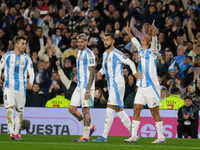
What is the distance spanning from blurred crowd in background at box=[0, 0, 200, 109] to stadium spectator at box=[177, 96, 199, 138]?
2.44ft

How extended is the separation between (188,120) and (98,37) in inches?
229

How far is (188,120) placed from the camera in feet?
50.4

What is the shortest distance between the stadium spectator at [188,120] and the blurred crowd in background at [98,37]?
2.44 feet

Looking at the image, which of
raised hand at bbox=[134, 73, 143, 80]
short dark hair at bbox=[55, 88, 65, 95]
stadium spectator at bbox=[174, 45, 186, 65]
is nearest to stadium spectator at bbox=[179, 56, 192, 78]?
stadium spectator at bbox=[174, 45, 186, 65]

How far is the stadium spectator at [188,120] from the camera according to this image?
15383 millimetres

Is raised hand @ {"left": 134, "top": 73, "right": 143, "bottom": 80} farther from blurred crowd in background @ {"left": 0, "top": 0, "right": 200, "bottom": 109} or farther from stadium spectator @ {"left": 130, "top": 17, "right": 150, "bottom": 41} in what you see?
stadium spectator @ {"left": 130, "top": 17, "right": 150, "bottom": 41}

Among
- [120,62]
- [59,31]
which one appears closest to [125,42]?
[59,31]

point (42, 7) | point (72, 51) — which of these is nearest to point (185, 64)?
point (72, 51)

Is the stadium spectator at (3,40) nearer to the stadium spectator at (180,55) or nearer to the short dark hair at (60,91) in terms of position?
the short dark hair at (60,91)

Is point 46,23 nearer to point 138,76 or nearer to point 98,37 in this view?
point 98,37

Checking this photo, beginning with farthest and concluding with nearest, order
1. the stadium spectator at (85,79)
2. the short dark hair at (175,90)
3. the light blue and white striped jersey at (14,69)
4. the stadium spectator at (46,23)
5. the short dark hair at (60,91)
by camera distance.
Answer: the stadium spectator at (46,23)
the short dark hair at (60,91)
the short dark hair at (175,90)
the light blue and white striped jersey at (14,69)
the stadium spectator at (85,79)

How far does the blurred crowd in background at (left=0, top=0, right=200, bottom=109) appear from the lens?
17.1 m

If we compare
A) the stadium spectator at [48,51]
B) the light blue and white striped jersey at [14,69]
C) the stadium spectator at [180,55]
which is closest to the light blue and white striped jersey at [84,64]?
the light blue and white striped jersey at [14,69]

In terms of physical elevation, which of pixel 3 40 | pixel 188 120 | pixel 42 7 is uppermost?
pixel 42 7
